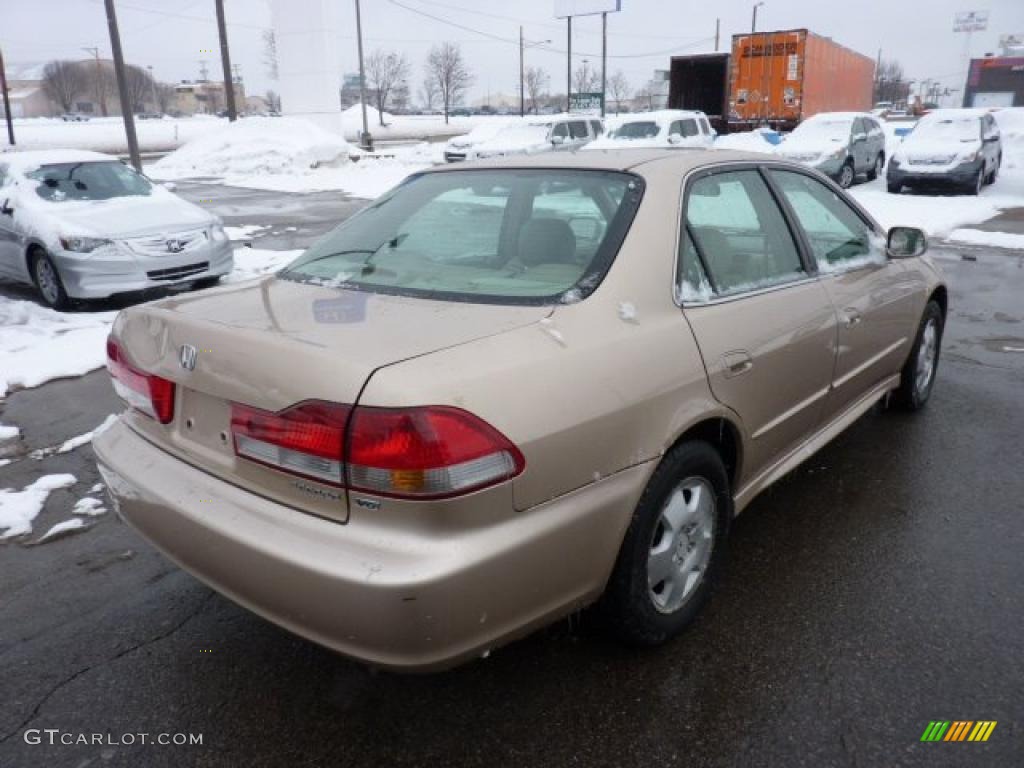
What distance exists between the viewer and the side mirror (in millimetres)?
4023

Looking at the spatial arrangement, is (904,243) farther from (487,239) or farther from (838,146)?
(838,146)

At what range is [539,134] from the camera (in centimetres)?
2125

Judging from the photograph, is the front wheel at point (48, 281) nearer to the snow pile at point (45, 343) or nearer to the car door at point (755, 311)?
the snow pile at point (45, 343)

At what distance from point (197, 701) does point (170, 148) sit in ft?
157

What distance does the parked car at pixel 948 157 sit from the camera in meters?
15.6

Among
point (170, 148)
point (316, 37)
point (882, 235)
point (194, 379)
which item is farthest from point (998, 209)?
point (170, 148)

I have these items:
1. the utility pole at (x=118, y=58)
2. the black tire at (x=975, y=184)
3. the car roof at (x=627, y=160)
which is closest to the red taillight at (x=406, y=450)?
the car roof at (x=627, y=160)

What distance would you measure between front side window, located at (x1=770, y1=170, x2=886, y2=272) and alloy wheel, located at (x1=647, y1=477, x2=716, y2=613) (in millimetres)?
1344

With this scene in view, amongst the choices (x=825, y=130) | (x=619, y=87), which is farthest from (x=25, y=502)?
(x=619, y=87)

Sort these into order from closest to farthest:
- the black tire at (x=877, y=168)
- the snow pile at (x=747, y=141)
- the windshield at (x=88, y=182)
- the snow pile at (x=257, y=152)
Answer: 1. the windshield at (x=88, y=182)
2. the black tire at (x=877, y=168)
3. the snow pile at (x=747, y=141)
4. the snow pile at (x=257, y=152)

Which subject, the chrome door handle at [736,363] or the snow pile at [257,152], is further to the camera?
the snow pile at [257,152]

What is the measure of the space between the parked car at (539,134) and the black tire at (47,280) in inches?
538

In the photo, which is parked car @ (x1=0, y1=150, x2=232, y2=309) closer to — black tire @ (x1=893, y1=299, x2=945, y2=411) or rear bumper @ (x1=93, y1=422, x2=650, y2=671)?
rear bumper @ (x1=93, y1=422, x2=650, y2=671)

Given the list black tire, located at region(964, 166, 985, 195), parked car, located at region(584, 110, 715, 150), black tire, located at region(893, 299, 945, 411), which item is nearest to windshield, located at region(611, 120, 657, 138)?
parked car, located at region(584, 110, 715, 150)
